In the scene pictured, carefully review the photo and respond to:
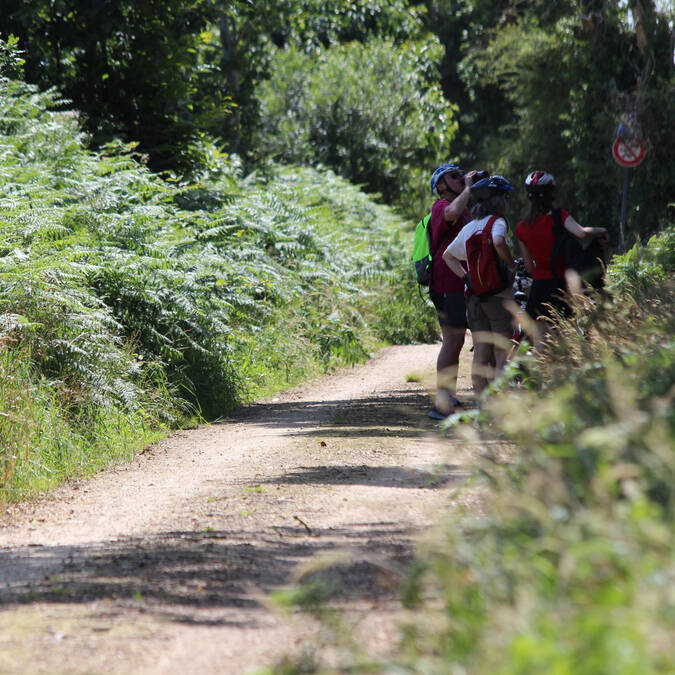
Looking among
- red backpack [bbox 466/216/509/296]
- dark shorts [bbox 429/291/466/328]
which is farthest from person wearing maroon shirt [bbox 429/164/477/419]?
red backpack [bbox 466/216/509/296]

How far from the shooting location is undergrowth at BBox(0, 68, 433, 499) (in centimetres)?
775

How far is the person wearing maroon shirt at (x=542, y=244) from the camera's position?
802 cm

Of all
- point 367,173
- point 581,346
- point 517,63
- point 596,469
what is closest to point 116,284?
point 581,346

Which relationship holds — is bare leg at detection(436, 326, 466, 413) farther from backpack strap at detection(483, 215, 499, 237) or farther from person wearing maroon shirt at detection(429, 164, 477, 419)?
backpack strap at detection(483, 215, 499, 237)

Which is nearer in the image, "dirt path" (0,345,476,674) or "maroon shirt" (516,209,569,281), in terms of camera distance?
"dirt path" (0,345,476,674)

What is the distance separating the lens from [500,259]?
792cm

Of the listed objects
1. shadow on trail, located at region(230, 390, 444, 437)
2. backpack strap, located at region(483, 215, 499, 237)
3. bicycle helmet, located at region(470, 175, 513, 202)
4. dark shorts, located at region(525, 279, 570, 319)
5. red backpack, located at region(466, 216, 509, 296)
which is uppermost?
bicycle helmet, located at region(470, 175, 513, 202)

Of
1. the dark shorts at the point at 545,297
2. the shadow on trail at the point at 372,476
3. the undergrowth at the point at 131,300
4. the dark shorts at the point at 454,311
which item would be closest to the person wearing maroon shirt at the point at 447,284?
the dark shorts at the point at 454,311

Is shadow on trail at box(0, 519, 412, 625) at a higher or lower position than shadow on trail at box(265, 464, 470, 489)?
higher

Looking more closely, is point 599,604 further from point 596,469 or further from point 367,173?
point 367,173

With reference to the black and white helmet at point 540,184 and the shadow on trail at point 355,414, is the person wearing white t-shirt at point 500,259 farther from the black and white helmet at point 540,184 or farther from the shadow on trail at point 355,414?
the shadow on trail at point 355,414

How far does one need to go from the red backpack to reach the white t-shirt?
0.04 m

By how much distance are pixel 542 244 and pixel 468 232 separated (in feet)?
2.04

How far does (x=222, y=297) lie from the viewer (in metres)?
11.6
